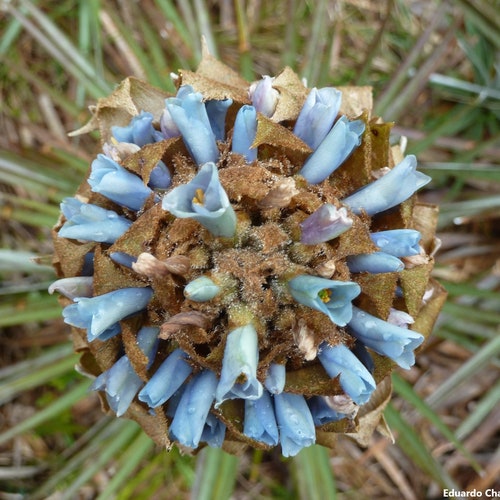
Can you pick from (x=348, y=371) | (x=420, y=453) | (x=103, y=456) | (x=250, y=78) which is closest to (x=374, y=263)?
(x=348, y=371)

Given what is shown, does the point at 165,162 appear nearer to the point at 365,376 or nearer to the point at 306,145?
the point at 306,145

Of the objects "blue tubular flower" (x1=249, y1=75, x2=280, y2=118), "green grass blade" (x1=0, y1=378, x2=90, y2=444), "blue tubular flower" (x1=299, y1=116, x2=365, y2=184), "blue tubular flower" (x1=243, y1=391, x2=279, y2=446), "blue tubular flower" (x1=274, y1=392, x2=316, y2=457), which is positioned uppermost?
"blue tubular flower" (x1=249, y1=75, x2=280, y2=118)

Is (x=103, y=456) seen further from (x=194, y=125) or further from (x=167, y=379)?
(x=194, y=125)

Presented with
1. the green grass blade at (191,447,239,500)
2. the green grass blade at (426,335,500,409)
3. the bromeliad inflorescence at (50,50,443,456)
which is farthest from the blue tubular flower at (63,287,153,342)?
the green grass blade at (426,335,500,409)

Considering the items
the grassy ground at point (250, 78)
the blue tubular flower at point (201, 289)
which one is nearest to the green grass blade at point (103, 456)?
the grassy ground at point (250, 78)

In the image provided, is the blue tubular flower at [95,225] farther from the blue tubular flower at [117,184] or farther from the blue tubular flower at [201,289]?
the blue tubular flower at [201,289]

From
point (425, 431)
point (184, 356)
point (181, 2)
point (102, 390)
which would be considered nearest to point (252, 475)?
point (425, 431)

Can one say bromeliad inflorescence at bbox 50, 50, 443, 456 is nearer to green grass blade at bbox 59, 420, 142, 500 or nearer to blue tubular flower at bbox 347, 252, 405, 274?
blue tubular flower at bbox 347, 252, 405, 274
